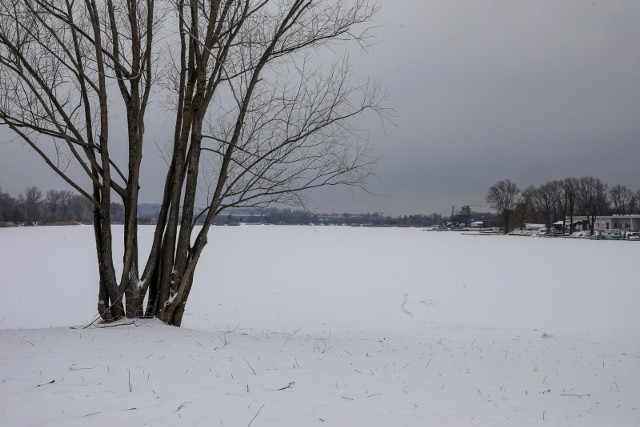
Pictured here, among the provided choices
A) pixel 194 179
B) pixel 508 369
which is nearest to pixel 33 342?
pixel 194 179

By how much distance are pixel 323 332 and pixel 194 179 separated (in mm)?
5039

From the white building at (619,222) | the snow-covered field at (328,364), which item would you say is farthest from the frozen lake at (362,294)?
the white building at (619,222)

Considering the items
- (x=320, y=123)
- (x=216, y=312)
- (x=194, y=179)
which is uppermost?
(x=320, y=123)

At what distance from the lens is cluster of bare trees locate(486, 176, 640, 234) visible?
105 metres

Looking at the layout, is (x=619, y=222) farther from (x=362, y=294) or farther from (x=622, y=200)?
(x=362, y=294)

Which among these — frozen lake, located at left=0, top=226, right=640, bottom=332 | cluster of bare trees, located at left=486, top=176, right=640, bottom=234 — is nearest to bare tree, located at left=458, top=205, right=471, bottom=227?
cluster of bare trees, located at left=486, top=176, right=640, bottom=234

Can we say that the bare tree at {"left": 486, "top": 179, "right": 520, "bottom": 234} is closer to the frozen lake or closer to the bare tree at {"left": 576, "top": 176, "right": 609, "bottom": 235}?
the bare tree at {"left": 576, "top": 176, "right": 609, "bottom": 235}

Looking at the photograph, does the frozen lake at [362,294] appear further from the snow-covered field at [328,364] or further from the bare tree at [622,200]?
the bare tree at [622,200]

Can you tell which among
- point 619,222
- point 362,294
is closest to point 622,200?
point 619,222

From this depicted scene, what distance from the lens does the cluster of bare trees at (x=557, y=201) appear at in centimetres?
10475

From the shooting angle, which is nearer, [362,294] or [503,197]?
[362,294]

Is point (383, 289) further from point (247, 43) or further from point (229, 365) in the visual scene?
point (229, 365)

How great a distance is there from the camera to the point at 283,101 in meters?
8.77

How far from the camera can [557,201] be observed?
352 feet
